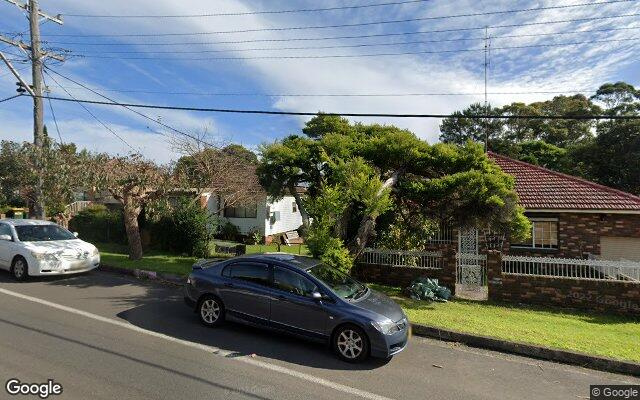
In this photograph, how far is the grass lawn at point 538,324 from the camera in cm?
686

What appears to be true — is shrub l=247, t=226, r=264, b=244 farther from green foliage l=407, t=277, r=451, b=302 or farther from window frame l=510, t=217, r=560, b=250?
green foliage l=407, t=277, r=451, b=302

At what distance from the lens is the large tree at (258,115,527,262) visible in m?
10.2

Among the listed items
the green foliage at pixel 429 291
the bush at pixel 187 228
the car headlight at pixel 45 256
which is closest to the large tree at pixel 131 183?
the bush at pixel 187 228

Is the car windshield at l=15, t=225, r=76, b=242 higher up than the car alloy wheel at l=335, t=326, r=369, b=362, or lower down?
higher up

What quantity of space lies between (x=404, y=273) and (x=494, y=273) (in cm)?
230

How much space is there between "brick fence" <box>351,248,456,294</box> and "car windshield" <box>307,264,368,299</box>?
477 centimetres

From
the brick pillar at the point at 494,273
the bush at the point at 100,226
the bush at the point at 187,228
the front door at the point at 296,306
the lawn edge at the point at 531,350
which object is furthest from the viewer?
the bush at the point at 100,226

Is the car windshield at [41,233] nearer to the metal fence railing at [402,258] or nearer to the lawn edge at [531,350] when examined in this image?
the metal fence railing at [402,258]

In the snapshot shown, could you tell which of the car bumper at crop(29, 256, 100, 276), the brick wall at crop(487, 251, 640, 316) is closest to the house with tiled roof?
Result: the brick wall at crop(487, 251, 640, 316)

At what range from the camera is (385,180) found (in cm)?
1175

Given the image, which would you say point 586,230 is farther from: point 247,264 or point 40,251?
point 40,251

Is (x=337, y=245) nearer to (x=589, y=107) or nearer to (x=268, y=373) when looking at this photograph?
(x=268, y=373)

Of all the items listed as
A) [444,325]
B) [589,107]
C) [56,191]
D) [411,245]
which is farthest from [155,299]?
[589,107]

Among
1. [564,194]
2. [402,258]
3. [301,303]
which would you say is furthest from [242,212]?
[301,303]
